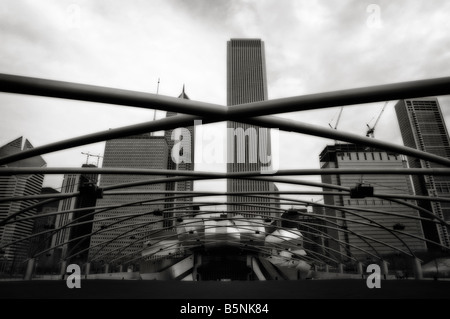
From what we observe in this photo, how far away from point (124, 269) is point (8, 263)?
87.4 feet

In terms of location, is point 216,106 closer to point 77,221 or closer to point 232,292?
point 232,292

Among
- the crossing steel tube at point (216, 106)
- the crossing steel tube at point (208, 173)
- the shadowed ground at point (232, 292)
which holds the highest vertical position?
the crossing steel tube at point (208, 173)

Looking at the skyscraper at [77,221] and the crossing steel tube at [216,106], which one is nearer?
the crossing steel tube at [216,106]

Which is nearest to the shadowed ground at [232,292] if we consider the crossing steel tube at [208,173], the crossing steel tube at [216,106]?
the crossing steel tube at [208,173]

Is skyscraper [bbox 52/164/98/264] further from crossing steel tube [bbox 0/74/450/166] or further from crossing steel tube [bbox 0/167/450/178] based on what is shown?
crossing steel tube [bbox 0/74/450/166]

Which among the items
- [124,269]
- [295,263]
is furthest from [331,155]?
[124,269]

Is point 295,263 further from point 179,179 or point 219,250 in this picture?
point 179,179

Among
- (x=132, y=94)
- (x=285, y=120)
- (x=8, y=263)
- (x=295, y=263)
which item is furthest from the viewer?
(x=295, y=263)

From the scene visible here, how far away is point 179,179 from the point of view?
1797 centimetres

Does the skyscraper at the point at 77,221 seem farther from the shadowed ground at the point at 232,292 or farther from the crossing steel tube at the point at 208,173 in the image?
the shadowed ground at the point at 232,292

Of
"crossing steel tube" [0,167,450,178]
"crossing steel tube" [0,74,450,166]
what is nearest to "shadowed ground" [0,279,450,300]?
"crossing steel tube" [0,167,450,178]
